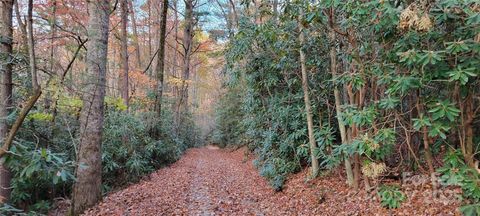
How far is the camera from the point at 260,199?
6945 millimetres

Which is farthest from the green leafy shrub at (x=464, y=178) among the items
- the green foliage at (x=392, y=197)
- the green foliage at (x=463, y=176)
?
the green foliage at (x=392, y=197)

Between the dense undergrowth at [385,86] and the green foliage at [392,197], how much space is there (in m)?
0.01

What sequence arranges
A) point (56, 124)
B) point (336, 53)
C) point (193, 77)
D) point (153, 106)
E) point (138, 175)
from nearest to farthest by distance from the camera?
1. point (336, 53)
2. point (56, 124)
3. point (138, 175)
4. point (153, 106)
5. point (193, 77)

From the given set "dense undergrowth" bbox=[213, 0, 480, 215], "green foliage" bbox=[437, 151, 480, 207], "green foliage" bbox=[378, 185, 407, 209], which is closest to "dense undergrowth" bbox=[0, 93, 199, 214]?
"dense undergrowth" bbox=[213, 0, 480, 215]

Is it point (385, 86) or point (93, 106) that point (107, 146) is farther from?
point (385, 86)

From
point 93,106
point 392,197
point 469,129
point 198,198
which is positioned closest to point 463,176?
point 469,129

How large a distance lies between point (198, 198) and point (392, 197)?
13.2 ft

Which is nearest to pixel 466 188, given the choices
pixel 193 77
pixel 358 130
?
pixel 358 130

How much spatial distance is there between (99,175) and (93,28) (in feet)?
9.17

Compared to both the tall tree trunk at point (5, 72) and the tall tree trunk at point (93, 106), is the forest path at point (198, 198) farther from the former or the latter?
the tall tree trunk at point (5, 72)

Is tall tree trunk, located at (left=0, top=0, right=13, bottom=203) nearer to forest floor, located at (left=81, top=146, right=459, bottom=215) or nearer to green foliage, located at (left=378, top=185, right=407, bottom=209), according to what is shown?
forest floor, located at (left=81, top=146, right=459, bottom=215)

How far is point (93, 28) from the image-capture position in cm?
553

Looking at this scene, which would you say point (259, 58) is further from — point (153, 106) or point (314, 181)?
point (153, 106)

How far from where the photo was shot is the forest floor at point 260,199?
4543mm
